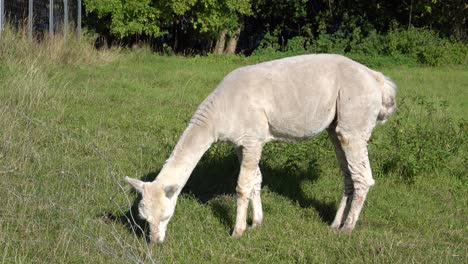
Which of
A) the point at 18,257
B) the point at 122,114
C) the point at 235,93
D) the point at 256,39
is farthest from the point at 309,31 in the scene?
the point at 18,257

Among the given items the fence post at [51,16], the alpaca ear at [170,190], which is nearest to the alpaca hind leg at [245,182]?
the alpaca ear at [170,190]

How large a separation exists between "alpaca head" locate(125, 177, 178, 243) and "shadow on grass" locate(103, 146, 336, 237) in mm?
936

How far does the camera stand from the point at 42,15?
60.2 feet

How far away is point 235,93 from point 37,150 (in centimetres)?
282

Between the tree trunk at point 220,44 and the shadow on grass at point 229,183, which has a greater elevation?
the shadow on grass at point 229,183

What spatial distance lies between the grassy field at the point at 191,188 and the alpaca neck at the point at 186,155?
0.56m

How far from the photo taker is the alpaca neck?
6.17 meters

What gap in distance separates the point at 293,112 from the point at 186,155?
118 cm

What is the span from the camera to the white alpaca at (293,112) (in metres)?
6.55

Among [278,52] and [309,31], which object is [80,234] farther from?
[309,31]

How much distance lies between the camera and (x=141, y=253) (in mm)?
5758

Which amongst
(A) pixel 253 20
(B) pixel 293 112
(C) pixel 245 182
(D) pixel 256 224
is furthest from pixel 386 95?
(A) pixel 253 20

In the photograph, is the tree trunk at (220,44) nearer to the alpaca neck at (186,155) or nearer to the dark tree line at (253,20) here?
the dark tree line at (253,20)

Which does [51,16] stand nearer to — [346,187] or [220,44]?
[220,44]
